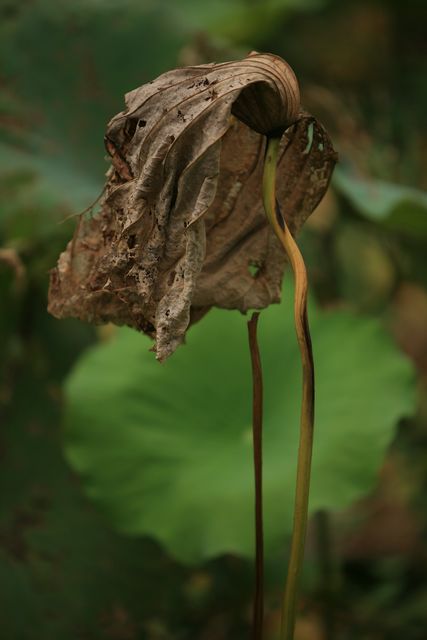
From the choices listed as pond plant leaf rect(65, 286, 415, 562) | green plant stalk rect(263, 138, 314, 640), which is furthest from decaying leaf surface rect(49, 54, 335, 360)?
pond plant leaf rect(65, 286, 415, 562)

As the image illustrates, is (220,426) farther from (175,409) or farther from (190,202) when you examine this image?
(190,202)

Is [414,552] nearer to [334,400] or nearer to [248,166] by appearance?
[334,400]

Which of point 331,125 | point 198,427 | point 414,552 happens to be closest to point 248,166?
point 198,427

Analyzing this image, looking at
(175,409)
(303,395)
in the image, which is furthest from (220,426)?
(303,395)

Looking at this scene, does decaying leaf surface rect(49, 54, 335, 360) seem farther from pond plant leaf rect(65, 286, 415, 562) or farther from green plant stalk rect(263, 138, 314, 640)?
pond plant leaf rect(65, 286, 415, 562)

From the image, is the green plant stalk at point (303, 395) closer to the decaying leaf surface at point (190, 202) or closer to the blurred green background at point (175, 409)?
Answer: the decaying leaf surface at point (190, 202)

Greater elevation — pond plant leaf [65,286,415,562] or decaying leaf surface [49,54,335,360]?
pond plant leaf [65,286,415,562]

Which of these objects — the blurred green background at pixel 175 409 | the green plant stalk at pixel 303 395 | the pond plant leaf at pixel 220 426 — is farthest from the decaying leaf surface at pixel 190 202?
the pond plant leaf at pixel 220 426
